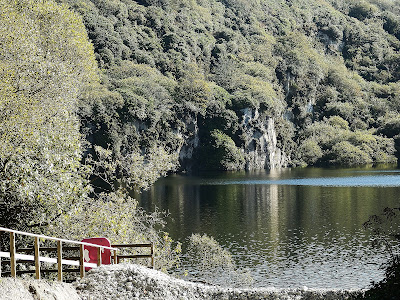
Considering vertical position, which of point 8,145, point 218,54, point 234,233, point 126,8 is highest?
point 126,8

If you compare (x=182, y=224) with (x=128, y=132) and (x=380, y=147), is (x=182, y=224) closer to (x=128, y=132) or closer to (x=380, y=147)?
(x=128, y=132)

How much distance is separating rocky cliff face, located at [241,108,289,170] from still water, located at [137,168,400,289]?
142ft

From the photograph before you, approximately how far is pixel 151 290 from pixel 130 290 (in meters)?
0.98

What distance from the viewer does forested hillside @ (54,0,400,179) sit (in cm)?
11362

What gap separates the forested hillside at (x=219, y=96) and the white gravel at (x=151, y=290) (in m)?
70.4

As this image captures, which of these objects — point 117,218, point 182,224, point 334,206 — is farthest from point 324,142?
point 117,218

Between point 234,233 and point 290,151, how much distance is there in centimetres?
10404

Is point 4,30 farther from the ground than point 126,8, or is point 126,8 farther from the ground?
point 126,8

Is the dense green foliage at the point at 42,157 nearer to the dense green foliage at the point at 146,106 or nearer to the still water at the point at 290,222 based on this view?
the dense green foliage at the point at 146,106

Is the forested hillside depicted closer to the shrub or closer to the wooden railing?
the shrub

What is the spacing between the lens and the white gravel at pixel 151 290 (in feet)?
57.2

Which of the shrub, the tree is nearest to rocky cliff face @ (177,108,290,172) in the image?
the shrub

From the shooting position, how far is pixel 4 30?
23.3 meters

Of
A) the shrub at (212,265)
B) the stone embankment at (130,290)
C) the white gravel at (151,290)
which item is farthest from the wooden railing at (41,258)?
the shrub at (212,265)
